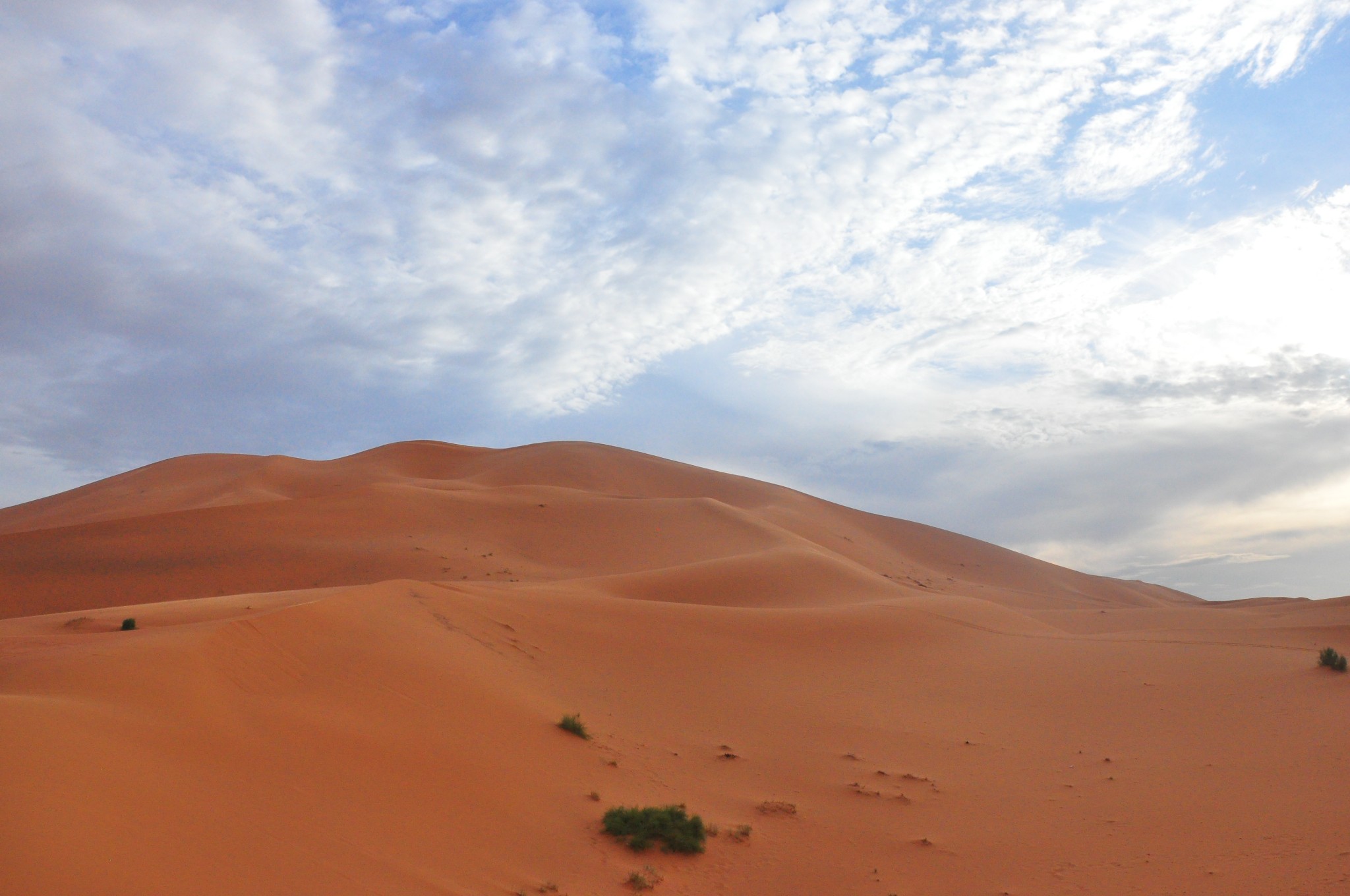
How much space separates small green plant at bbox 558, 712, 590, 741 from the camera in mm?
11070

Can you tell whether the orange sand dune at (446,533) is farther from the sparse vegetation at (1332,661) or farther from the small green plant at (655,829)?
the small green plant at (655,829)

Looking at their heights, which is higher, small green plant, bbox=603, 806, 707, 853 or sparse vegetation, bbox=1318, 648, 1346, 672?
sparse vegetation, bbox=1318, 648, 1346, 672

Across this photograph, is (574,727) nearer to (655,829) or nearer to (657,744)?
(657,744)

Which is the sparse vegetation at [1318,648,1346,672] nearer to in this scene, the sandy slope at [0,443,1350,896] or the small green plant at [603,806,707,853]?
the sandy slope at [0,443,1350,896]

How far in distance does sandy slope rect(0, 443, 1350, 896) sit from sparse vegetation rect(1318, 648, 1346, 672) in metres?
0.54

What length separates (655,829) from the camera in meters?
8.58

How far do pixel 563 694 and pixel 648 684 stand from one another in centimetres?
195

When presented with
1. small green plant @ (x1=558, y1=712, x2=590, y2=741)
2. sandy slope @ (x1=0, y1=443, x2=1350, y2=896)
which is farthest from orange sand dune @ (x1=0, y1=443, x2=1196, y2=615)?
small green plant @ (x1=558, y1=712, x2=590, y2=741)

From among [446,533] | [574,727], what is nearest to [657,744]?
[574,727]

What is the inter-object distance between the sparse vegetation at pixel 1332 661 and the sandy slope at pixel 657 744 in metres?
0.54

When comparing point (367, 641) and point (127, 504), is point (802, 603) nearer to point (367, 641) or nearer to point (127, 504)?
point (367, 641)

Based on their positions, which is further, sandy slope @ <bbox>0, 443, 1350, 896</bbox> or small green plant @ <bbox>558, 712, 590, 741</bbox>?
small green plant @ <bbox>558, 712, 590, 741</bbox>

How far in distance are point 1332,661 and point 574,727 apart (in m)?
13.5

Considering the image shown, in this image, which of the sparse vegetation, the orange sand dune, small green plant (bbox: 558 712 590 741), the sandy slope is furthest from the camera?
the orange sand dune
